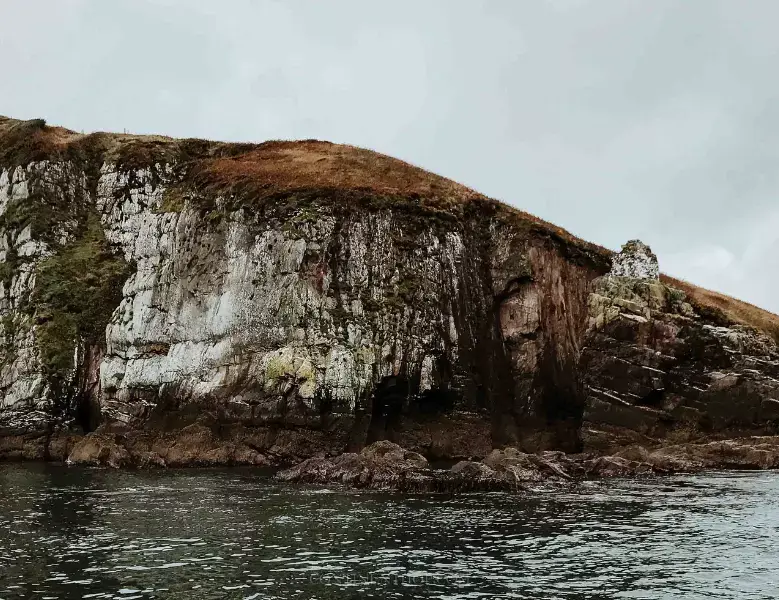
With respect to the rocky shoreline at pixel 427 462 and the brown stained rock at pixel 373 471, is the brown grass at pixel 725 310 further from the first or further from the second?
the brown stained rock at pixel 373 471

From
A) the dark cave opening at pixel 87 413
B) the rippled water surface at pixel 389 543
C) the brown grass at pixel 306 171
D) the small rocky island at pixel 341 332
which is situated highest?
the brown grass at pixel 306 171

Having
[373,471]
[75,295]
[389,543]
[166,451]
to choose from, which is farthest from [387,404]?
[389,543]

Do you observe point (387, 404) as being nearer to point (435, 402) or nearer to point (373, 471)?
point (435, 402)

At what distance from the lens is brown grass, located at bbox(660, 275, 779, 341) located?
219ft

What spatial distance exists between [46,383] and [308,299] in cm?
2445

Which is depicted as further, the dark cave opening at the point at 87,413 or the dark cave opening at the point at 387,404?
the dark cave opening at the point at 87,413

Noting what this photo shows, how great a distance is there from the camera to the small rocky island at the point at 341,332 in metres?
58.2

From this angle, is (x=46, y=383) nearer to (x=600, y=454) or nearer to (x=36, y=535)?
(x=36, y=535)

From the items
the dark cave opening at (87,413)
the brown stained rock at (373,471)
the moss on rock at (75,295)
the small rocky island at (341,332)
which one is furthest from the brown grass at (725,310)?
the dark cave opening at (87,413)

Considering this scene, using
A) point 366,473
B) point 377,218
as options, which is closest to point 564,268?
point 377,218

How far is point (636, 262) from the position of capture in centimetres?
6681

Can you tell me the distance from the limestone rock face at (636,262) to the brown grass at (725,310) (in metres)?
5.19

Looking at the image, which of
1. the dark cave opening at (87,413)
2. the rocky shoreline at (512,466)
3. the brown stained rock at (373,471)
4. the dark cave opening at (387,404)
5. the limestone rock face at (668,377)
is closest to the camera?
the rocky shoreline at (512,466)

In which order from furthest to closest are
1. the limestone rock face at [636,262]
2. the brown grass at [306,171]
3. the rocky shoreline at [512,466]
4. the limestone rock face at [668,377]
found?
the brown grass at [306,171] → the limestone rock face at [636,262] → the limestone rock face at [668,377] → the rocky shoreline at [512,466]
